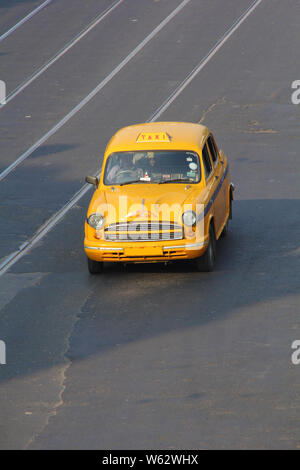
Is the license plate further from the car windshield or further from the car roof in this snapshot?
the car roof

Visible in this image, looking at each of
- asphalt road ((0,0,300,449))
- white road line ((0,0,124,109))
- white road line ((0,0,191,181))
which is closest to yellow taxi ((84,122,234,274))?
asphalt road ((0,0,300,449))

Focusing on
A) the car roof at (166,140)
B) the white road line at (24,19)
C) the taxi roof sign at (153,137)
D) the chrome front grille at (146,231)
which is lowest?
the white road line at (24,19)

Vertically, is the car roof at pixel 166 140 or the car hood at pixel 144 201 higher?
the car roof at pixel 166 140

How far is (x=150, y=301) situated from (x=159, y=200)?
5.77ft

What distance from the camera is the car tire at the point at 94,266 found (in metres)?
13.5

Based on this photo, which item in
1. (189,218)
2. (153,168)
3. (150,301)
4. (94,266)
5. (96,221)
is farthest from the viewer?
(153,168)

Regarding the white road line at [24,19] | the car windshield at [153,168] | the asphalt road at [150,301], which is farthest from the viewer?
the white road line at [24,19]

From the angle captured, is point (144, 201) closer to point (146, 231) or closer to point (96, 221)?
point (146, 231)

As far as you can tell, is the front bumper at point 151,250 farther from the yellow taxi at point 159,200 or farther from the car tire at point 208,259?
the car tire at point 208,259

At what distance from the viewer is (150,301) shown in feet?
40.5

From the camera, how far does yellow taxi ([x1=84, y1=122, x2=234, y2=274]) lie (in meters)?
13.0

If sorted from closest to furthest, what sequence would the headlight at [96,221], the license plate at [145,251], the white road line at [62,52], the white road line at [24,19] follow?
1. the license plate at [145,251]
2. the headlight at [96,221]
3. the white road line at [62,52]
4. the white road line at [24,19]

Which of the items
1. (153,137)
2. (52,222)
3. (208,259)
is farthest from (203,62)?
(208,259)

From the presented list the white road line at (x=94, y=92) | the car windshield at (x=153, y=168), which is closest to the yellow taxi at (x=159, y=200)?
the car windshield at (x=153, y=168)
